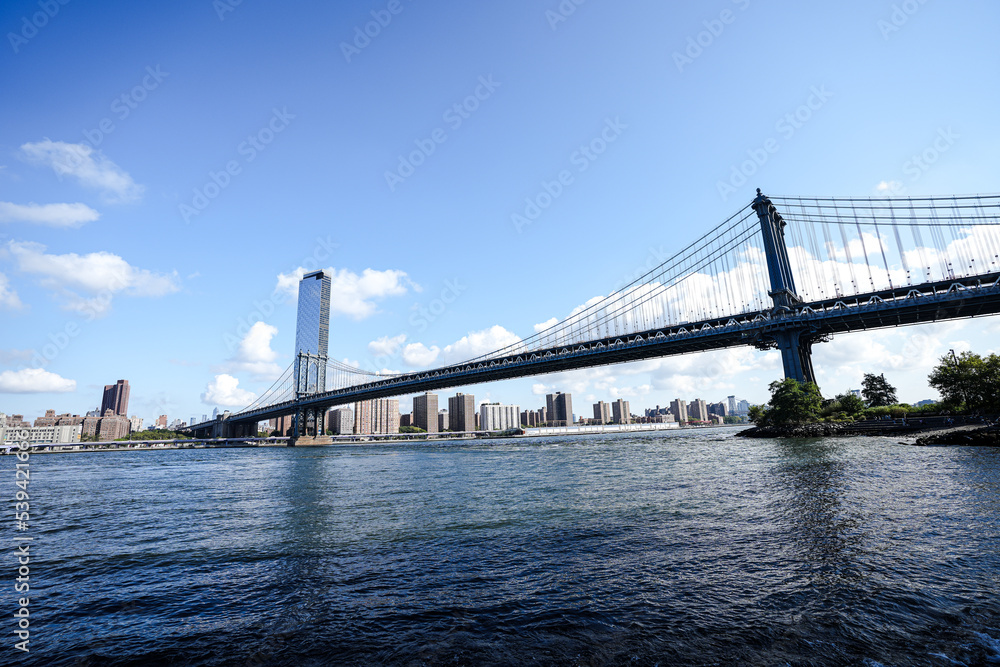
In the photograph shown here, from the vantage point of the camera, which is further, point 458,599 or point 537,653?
point 458,599

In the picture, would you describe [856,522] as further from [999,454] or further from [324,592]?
[999,454]

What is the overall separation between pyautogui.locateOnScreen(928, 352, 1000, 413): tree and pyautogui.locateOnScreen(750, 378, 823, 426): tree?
11.8 m

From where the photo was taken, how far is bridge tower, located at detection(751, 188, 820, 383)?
59062 millimetres

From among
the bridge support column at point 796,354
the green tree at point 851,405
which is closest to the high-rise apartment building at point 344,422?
the bridge support column at point 796,354

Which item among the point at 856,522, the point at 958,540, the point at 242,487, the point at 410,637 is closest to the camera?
the point at 410,637

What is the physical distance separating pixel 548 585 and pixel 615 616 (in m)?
1.63

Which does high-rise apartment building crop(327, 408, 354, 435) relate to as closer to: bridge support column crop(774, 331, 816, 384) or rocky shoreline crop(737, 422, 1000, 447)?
rocky shoreline crop(737, 422, 1000, 447)

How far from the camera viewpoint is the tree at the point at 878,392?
76.8 meters

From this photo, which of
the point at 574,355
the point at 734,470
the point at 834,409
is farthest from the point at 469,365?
the point at 734,470

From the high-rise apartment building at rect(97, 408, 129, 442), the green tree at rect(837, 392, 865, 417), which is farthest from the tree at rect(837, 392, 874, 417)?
the high-rise apartment building at rect(97, 408, 129, 442)

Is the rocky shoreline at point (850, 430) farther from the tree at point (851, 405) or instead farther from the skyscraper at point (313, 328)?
the skyscraper at point (313, 328)

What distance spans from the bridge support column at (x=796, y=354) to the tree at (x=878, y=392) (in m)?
26.9

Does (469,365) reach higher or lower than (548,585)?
higher

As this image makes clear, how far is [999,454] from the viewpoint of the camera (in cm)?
2297
